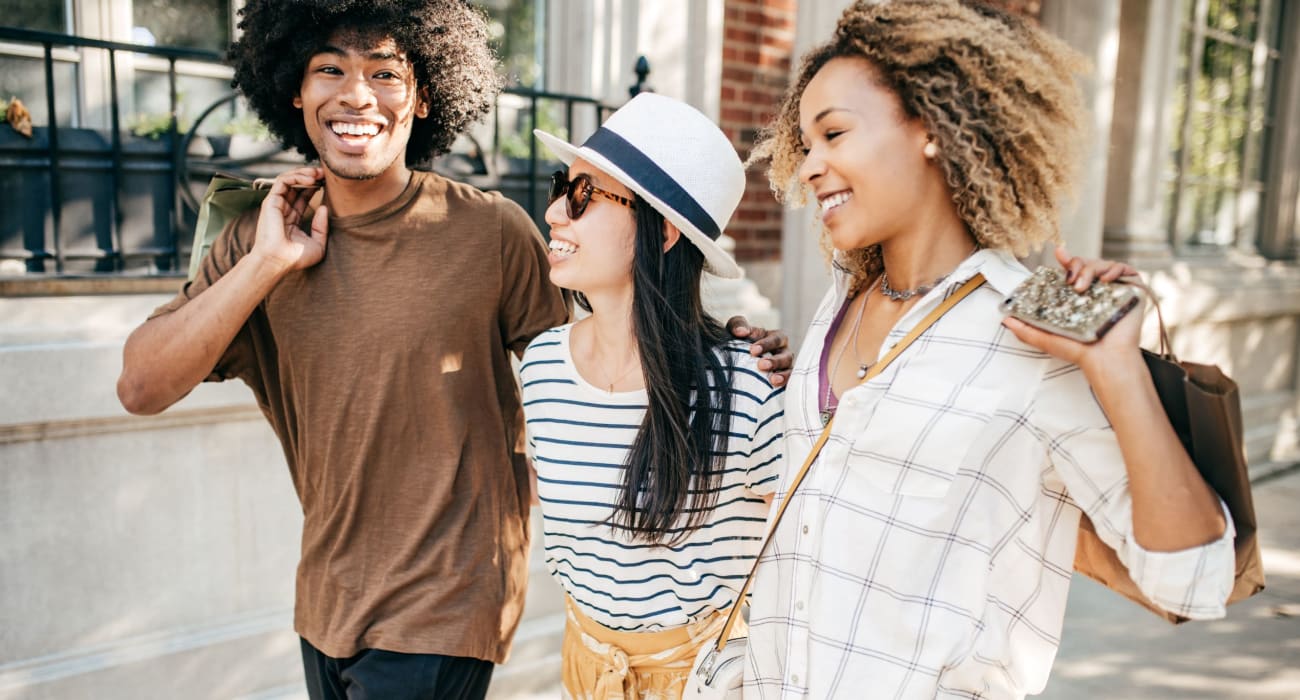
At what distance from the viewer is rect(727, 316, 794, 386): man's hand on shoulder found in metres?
2.06

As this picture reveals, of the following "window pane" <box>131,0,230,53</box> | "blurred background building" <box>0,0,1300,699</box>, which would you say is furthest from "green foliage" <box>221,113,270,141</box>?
"window pane" <box>131,0,230,53</box>

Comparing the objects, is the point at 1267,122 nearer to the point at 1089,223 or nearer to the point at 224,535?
the point at 1089,223

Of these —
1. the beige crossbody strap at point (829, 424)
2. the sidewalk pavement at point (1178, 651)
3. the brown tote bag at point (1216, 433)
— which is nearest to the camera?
the brown tote bag at point (1216, 433)

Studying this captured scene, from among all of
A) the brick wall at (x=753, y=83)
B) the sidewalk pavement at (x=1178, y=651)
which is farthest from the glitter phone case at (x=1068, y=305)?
the brick wall at (x=753, y=83)

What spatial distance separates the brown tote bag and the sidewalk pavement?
2935 millimetres

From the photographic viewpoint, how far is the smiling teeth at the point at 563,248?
6.88 feet

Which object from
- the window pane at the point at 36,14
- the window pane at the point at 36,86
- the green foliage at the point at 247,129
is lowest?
the green foliage at the point at 247,129

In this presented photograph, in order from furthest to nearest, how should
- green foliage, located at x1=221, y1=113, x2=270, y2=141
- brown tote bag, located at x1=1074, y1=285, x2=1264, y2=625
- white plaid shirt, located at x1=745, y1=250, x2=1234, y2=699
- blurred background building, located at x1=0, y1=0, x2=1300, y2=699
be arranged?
green foliage, located at x1=221, y1=113, x2=270, y2=141, blurred background building, located at x1=0, y1=0, x2=1300, y2=699, white plaid shirt, located at x1=745, y1=250, x2=1234, y2=699, brown tote bag, located at x1=1074, y1=285, x2=1264, y2=625

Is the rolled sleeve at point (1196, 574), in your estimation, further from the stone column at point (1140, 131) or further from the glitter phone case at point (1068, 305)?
the stone column at point (1140, 131)

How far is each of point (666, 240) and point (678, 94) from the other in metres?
2.52

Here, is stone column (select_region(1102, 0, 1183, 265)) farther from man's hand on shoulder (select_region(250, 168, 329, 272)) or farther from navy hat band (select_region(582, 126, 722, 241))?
man's hand on shoulder (select_region(250, 168, 329, 272))

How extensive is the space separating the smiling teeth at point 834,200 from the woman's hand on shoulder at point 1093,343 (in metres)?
0.36

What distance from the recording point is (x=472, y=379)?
90.3 inches

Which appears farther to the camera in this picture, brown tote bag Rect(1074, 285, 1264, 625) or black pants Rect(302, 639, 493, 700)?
black pants Rect(302, 639, 493, 700)
